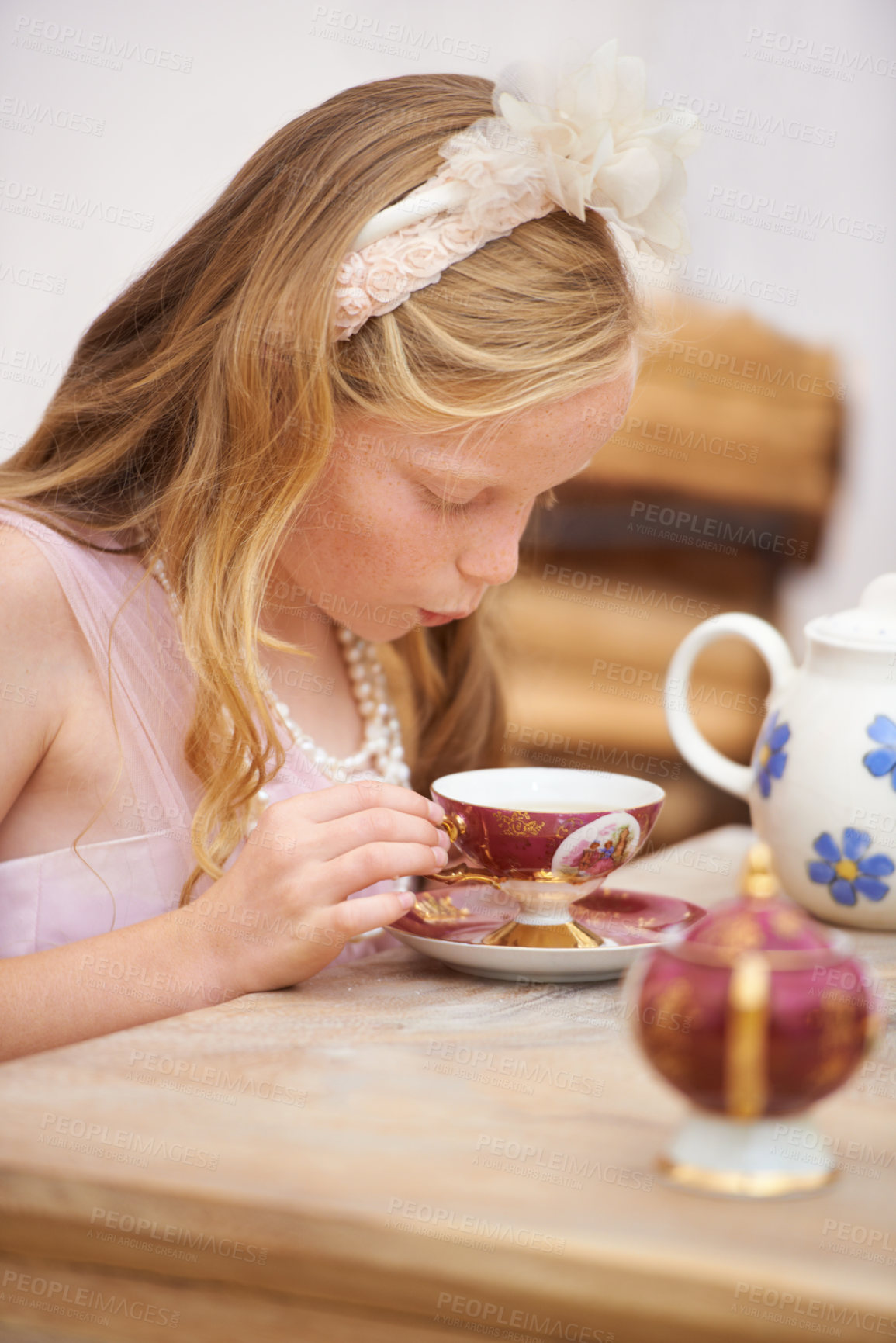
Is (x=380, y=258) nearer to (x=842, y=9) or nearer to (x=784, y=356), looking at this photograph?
(x=784, y=356)

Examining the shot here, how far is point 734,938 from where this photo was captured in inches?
16.5

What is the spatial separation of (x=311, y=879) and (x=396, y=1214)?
315 mm

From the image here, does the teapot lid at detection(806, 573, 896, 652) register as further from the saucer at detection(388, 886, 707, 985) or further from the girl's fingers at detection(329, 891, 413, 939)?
the girl's fingers at detection(329, 891, 413, 939)

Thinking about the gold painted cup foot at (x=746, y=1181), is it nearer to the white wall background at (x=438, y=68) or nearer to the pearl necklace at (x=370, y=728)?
the pearl necklace at (x=370, y=728)

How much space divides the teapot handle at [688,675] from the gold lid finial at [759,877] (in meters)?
0.48

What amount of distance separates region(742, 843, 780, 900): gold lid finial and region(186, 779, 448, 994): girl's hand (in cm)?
31

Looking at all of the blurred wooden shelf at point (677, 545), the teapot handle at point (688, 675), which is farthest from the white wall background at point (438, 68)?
the teapot handle at point (688, 675)

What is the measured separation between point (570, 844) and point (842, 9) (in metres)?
2.01

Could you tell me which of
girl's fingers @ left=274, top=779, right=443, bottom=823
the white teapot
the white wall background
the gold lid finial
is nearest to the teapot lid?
the white teapot

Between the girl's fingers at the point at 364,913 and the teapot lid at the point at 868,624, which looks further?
the teapot lid at the point at 868,624

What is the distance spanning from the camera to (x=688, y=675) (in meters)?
0.96

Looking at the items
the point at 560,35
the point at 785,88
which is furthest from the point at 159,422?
the point at 785,88

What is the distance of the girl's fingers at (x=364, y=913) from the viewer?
2.31 ft

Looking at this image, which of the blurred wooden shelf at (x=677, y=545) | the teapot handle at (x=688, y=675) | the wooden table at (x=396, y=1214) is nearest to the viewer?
the wooden table at (x=396, y=1214)
